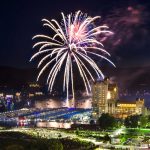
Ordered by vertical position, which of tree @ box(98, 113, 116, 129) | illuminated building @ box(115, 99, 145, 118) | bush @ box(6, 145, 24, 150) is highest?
illuminated building @ box(115, 99, 145, 118)

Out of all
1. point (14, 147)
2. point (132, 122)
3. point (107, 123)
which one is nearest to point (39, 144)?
point (14, 147)

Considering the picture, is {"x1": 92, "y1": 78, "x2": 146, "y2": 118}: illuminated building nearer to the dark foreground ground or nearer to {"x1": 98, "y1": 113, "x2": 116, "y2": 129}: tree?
{"x1": 98, "y1": 113, "x2": 116, "y2": 129}: tree

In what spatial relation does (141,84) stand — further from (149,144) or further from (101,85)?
(149,144)

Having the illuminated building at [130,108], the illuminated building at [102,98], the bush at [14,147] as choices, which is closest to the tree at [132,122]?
the illuminated building at [102,98]

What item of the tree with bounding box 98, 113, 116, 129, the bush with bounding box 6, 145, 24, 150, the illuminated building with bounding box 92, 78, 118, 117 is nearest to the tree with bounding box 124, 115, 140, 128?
the tree with bounding box 98, 113, 116, 129

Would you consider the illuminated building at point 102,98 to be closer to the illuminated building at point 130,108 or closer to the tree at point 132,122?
the illuminated building at point 130,108

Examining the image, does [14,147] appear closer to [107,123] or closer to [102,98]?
[107,123]

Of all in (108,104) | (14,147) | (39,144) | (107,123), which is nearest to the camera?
(14,147)

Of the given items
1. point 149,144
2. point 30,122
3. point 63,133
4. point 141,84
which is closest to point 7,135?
point 63,133
